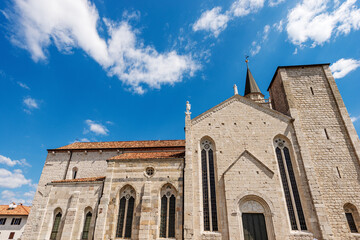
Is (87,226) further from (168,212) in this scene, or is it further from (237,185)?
(237,185)

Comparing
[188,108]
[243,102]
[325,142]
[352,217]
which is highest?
[243,102]

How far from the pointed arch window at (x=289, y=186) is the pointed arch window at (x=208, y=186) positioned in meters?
5.23

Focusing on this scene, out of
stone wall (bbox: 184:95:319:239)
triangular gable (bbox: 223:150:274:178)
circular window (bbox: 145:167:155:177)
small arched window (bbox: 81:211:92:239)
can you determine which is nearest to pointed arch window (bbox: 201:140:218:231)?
stone wall (bbox: 184:95:319:239)

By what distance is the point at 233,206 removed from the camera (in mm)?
13477

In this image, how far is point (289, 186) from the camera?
14.4m

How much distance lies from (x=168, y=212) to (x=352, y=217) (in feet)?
42.2

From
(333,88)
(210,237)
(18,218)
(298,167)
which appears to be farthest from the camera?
Result: (18,218)

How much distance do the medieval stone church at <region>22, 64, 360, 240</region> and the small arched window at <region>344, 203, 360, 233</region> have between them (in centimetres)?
7

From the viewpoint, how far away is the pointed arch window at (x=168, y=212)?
13664 mm

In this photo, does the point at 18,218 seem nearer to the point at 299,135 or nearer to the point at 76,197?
the point at 76,197

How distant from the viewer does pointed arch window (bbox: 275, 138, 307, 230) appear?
13.4 m

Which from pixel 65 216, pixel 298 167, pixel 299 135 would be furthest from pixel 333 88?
pixel 65 216

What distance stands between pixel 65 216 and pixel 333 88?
25.1 m

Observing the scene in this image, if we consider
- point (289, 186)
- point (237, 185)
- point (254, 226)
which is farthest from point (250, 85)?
point (254, 226)
